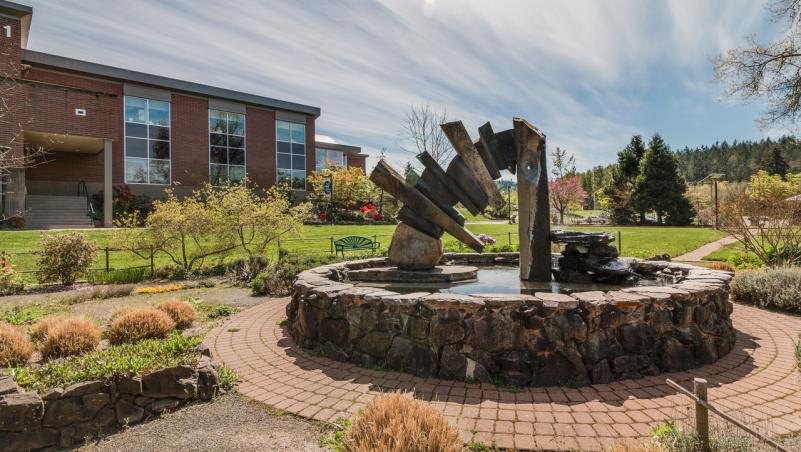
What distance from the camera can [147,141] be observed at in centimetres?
2478

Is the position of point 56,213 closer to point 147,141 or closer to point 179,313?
point 147,141

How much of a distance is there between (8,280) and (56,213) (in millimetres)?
12820

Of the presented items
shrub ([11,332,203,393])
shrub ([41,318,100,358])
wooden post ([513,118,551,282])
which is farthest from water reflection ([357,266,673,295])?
shrub ([41,318,100,358])

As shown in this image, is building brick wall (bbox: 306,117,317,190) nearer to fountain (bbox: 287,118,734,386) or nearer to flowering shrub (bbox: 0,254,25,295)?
flowering shrub (bbox: 0,254,25,295)

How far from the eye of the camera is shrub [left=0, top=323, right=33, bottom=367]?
448 centimetres

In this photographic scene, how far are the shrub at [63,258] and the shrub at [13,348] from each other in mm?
7420

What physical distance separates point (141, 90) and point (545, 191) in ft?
89.1

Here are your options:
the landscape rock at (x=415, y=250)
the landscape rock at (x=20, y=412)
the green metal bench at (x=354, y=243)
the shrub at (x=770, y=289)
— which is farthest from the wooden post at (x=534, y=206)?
the green metal bench at (x=354, y=243)

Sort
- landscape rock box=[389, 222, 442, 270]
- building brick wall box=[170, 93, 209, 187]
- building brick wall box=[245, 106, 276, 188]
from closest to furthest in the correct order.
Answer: landscape rock box=[389, 222, 442, 270], building brick wall box=[170, 93, 209, 187], building brick wall box=[245, 106, 276, 188]

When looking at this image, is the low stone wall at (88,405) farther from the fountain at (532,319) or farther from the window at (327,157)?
the window at (327,157)

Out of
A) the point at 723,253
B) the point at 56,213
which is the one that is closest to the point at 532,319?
the point at 723,253

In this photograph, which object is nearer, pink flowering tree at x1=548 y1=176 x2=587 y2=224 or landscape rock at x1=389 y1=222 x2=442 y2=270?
landscape rock at x1=389 y1=222 x2=442 y2=270

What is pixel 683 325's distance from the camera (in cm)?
452

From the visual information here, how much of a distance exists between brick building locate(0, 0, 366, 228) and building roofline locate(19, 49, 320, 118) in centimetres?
5
